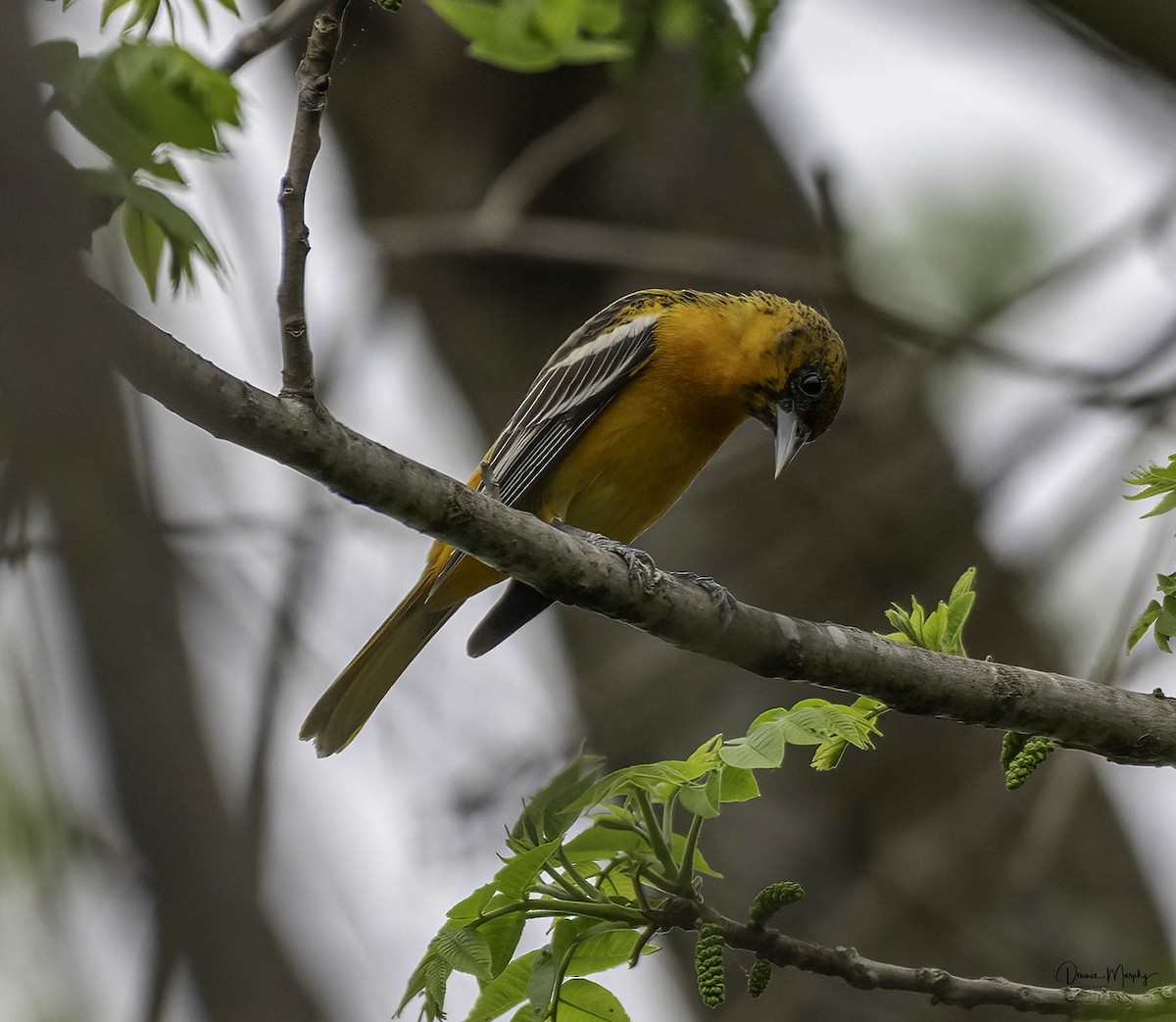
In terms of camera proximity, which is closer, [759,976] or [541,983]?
[541,983]

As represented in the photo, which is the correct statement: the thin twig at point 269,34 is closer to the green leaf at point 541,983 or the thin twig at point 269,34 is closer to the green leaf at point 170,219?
the green leaf at point 170,219

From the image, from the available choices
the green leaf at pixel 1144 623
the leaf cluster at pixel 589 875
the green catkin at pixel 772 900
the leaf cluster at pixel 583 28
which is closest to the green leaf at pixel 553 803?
the leaf cluster at pixel 589 875

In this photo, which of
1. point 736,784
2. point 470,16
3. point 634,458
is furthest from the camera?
point 634,458

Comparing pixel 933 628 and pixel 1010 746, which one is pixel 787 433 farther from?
pixel 1010 746

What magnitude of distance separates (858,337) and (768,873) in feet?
8.99

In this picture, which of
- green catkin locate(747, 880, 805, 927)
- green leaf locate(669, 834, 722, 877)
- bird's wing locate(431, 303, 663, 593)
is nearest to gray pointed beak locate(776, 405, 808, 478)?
bird's wing locate(431, 303, 663, 593)

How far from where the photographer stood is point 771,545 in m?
6.23

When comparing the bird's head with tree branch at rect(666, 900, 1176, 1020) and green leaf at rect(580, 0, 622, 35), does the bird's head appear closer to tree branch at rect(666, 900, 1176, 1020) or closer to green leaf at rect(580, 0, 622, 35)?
green leaf at rect(580, 0, 622, 35)

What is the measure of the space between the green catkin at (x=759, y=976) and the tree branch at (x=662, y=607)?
720mm

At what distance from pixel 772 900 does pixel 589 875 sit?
39cm

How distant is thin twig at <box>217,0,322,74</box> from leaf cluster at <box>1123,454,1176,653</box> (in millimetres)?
2049

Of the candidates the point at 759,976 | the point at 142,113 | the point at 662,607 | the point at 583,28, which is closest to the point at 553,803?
the point at 759,976

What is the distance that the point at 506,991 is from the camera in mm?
2730

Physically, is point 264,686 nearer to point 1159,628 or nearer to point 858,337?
point 1159,628
